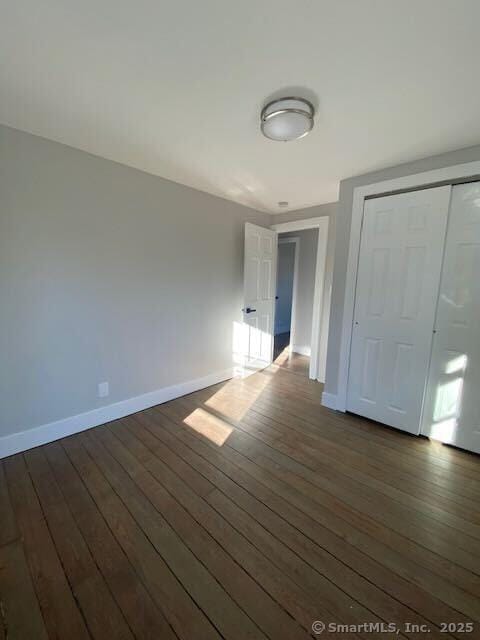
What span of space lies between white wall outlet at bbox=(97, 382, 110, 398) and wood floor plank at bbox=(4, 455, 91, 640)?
75 centimetres

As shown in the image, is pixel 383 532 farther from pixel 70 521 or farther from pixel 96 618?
pixel 70 521

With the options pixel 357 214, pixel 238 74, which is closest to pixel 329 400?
pixel 357 214

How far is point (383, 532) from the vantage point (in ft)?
4.71

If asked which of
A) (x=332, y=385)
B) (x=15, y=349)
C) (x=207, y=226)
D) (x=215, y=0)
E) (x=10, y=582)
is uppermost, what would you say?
(x=215, y=0)

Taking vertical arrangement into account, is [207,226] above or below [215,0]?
below

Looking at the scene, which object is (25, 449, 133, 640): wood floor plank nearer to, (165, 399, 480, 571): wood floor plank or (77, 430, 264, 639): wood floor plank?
(77, 430, 264, 639): wood floor plank

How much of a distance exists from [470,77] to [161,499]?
9.30ft

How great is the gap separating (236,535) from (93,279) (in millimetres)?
2123

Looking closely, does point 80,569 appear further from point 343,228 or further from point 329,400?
point 343,228

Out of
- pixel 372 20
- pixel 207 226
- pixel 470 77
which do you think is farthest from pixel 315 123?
pixel 207 226

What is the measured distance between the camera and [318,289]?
3.47 metres

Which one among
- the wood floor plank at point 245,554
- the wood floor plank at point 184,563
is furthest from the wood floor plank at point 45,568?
the wood floor plank at point 245,554

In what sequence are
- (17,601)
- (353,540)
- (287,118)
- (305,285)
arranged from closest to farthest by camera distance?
(17,601), (353,540), (287,118), (305,285)

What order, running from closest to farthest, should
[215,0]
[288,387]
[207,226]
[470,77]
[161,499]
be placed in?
[215,0] → [470,77] → [161,499] → [207,226] → [288,387]
